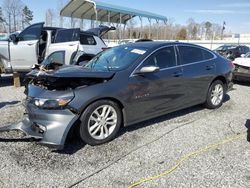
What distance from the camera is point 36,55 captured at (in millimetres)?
8844

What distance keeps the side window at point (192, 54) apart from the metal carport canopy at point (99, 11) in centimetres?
1560

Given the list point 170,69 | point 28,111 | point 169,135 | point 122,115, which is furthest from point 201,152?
point 28,111

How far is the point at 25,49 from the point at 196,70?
593 centimetres

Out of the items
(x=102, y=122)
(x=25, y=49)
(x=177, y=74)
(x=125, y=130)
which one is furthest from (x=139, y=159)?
(x=25, y=49)

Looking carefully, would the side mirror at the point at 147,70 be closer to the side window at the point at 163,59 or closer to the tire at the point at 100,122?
the side window at the point at 163,59

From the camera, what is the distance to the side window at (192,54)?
5.23 meters

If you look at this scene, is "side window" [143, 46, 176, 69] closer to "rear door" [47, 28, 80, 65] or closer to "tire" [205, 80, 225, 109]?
"tire" [205, 80, 225, 109]

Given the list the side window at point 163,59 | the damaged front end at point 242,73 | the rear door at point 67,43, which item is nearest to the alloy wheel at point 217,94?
the side window at point 163,59

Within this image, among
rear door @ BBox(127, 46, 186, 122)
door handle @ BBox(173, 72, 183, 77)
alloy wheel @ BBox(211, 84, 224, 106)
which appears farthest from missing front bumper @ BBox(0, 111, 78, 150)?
alloy wheel @ BBox(211, 84, 224, 106)

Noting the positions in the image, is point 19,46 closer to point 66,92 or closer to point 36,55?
point 36,55

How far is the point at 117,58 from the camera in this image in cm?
484

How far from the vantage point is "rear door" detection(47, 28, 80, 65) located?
8.73m

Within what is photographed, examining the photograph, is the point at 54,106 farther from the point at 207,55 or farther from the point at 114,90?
the point at 207,55

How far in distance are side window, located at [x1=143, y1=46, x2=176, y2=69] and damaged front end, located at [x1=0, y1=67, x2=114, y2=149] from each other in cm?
94
